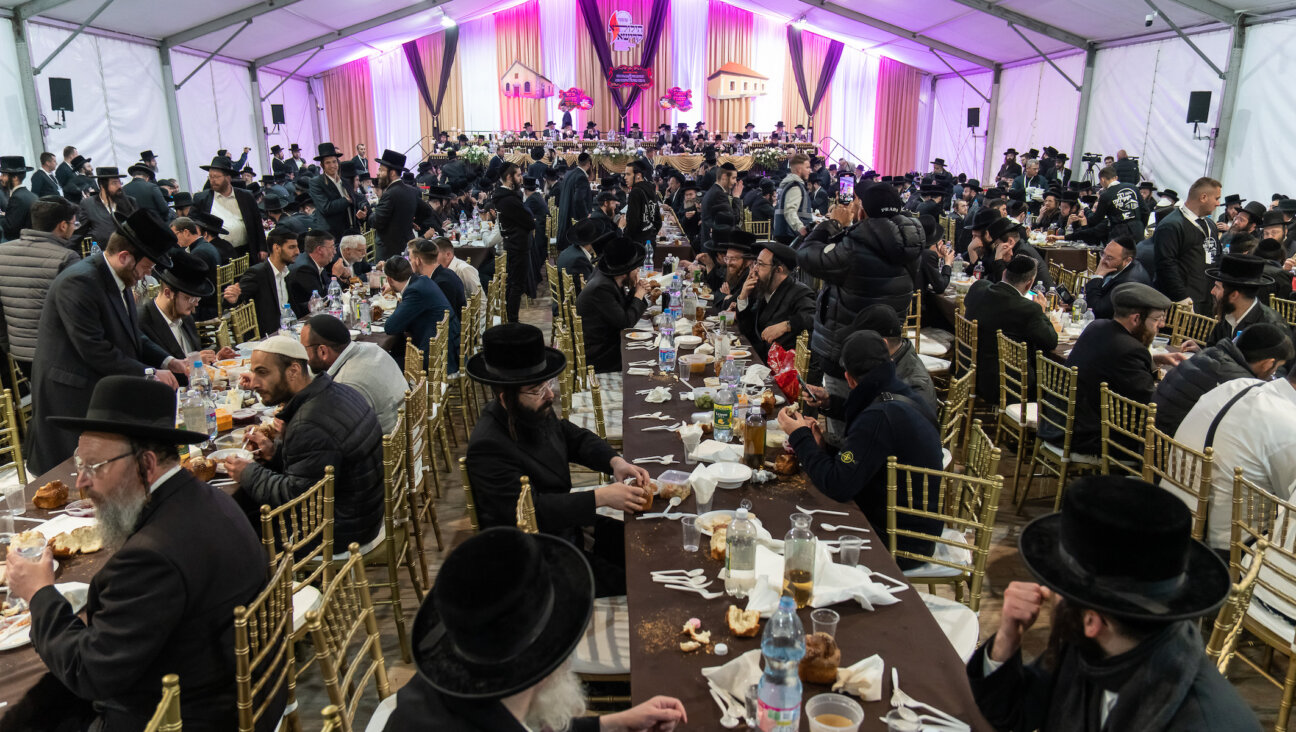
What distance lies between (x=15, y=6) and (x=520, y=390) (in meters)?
11.2

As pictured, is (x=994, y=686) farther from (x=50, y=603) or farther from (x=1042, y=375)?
(x=1042, y=375)

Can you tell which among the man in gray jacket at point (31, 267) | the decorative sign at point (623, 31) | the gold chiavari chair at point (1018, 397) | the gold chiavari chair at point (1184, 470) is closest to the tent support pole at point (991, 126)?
the decorative sign at point (623, 31)

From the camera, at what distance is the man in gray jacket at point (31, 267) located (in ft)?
15.5

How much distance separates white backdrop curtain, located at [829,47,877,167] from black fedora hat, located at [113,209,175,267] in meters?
24.8

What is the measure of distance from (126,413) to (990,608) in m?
3.89

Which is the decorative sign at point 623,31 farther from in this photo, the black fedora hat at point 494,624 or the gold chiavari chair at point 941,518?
the black fedora hat at point 494,624

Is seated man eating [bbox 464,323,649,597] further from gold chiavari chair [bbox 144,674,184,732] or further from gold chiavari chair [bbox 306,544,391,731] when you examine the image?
gold chiavari chair [bbox 144,674,184,732]

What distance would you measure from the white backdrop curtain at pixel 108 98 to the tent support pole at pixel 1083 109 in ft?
55.6

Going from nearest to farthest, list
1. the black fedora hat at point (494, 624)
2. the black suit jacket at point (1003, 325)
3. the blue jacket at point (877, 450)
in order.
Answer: the black fedora hat at point (494, 624), the blue jacket at point (877, 450), the black suit jacket at point (1003, 325)

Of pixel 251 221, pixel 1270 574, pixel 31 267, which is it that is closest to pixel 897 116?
pixel 251 221

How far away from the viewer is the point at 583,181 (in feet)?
37.5

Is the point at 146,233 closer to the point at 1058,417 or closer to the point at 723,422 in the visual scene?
the point at 723,422

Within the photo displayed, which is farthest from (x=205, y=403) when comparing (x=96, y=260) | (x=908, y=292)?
(x=908, y=292)

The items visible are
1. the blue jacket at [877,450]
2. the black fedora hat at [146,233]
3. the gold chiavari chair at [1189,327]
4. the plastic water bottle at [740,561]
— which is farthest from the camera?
the gold chiavari chair at [1189,327]
